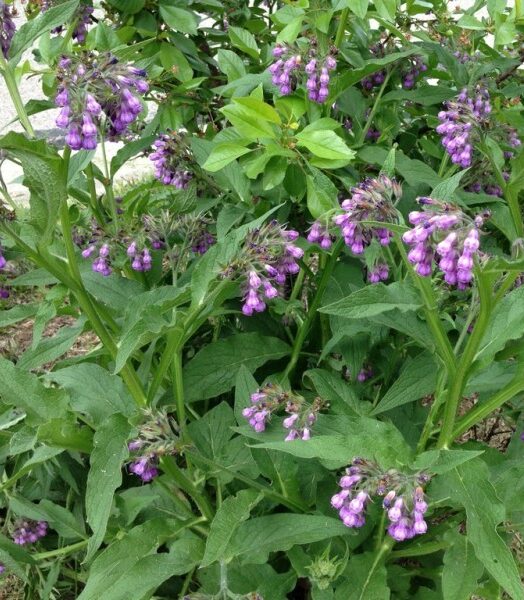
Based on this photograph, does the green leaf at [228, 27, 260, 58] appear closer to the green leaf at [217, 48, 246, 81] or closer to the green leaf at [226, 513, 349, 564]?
the green leaf at [217, 48, 246, 81]

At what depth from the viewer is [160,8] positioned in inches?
110

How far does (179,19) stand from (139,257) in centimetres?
97

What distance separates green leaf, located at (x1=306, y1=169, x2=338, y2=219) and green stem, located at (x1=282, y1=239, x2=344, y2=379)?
0.19 meters

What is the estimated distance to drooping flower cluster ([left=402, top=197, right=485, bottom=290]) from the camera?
5.03ft

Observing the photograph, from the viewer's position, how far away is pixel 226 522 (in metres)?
1.98

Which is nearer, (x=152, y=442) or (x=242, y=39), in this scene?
(x=152, y=442)

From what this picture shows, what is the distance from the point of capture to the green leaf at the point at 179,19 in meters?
2.74

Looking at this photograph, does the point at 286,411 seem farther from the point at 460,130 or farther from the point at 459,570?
the point at 460,130

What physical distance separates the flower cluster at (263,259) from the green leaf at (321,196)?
167mm

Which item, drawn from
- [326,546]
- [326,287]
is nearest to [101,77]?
[326,287]

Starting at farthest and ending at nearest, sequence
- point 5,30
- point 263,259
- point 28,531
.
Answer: point 28,531
point 5,30
point 263,259

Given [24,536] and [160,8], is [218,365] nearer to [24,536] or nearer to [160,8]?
[24,536]

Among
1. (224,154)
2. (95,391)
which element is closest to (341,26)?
(224,154)

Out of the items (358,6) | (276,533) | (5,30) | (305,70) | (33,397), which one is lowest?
(276,533)
